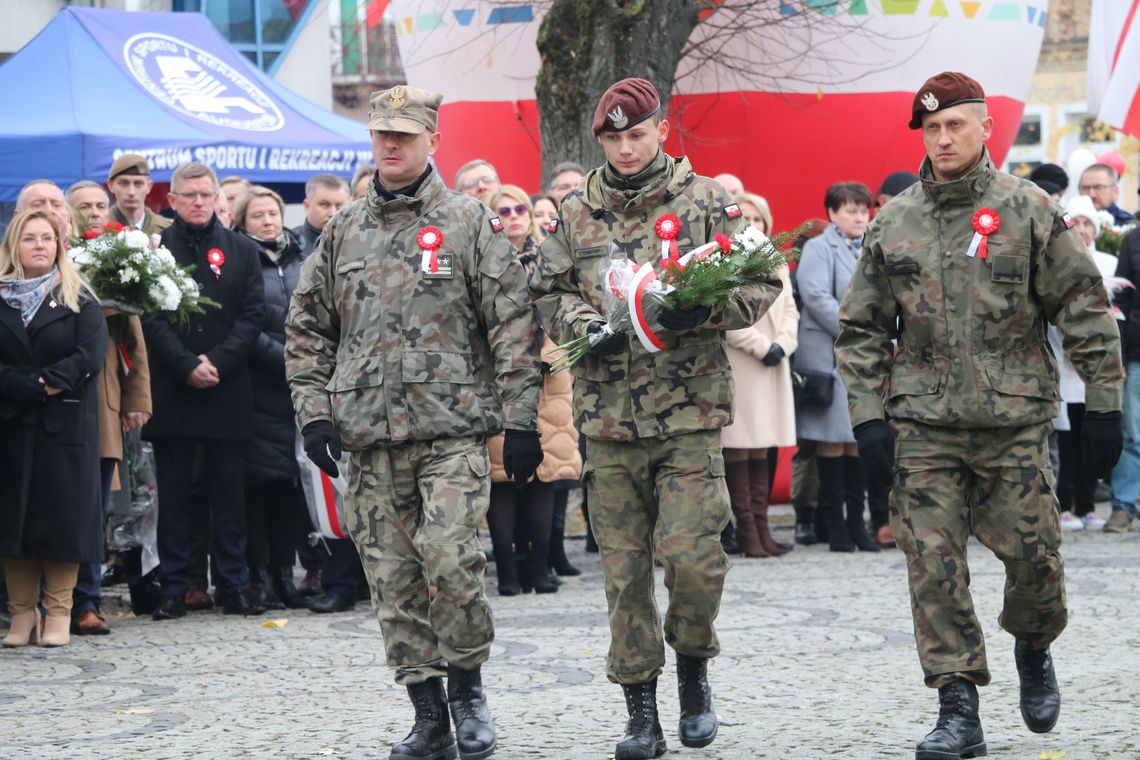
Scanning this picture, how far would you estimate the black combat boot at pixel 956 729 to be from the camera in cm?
564

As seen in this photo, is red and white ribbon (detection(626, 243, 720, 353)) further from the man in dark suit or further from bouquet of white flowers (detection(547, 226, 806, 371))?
the man in dark suit

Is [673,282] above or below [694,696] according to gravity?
above

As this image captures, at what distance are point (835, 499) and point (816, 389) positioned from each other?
2.33ft

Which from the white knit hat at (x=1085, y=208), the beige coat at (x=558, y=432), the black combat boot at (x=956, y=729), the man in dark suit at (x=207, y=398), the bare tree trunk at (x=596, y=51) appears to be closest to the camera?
the black combat boot at (x=956, y=729)

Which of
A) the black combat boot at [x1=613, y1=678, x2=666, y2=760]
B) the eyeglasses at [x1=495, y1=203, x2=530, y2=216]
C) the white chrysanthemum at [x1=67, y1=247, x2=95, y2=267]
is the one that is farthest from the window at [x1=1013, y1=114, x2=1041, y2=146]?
the black combat boot at [x1=613, y1=678, x2=666, y2=760]

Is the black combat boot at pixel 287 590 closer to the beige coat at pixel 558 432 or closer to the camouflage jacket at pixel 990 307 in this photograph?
the beige coat at pixel 558 432

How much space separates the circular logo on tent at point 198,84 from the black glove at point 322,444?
912 centimetres

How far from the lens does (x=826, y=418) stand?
11828 mm

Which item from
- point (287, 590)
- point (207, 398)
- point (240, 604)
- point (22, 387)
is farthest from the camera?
point (287, 590)

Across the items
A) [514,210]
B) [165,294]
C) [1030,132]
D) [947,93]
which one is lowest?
[165,294]

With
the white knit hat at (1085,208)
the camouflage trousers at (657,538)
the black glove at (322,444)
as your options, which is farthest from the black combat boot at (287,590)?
the white knit hat at (1085,208)

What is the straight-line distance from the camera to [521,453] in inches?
241

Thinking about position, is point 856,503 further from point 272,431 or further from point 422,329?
point 422,329

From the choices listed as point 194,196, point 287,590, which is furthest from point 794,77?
point 287,590
